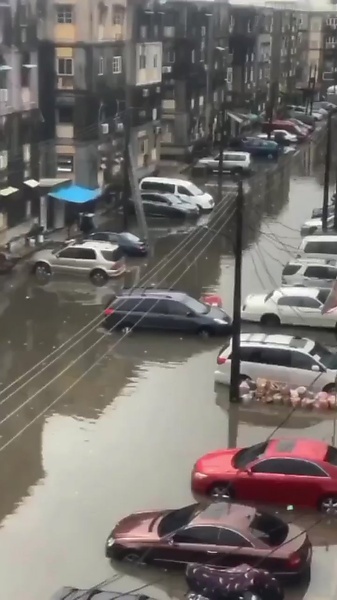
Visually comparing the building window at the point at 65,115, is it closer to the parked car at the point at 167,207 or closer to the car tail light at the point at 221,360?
the parked car at the point at 167,207

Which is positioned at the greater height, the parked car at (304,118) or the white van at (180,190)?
the parked car at (304,118)

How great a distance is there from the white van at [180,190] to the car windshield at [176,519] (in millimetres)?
16631

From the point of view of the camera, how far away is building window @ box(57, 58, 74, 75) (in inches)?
933

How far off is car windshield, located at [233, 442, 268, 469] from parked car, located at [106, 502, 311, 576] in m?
1.11

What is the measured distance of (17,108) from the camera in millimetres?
20422

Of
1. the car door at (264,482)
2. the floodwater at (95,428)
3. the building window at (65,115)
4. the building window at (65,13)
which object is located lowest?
the floodwater at (95,428)

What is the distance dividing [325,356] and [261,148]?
2312 cm

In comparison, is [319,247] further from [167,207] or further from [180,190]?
[180,190]

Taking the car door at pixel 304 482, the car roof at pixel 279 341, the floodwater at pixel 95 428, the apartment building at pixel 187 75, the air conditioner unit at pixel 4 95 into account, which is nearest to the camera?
the floodwater at pixel 95 428

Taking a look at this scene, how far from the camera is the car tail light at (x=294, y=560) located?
26.1ft

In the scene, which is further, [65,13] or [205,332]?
[65,13]

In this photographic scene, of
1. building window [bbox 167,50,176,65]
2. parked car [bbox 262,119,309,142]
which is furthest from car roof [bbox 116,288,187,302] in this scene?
parked car [bbox 262,119,309,142]

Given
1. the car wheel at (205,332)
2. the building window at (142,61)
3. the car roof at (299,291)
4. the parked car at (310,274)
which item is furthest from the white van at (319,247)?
the building window at (142,61)

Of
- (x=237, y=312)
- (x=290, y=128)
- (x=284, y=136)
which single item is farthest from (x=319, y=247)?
(x=290, y=128)
